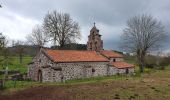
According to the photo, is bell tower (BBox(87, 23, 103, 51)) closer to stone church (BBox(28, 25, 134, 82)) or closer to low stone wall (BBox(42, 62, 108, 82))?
stone church (BBox(28, 25, 134, 82))

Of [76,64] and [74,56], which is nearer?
[76,64]

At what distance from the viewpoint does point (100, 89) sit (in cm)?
2819

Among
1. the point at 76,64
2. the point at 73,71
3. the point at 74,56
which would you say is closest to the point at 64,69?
the point at 73,71

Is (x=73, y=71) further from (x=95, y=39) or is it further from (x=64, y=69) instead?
(x=95, y=39)

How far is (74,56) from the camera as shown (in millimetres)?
45219

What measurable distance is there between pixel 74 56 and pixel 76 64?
209cm

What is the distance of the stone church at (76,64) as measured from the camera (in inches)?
1607

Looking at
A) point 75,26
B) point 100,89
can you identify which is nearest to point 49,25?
point 75,26

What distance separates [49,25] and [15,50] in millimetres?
18107

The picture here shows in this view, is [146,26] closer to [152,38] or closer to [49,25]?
[152,38]

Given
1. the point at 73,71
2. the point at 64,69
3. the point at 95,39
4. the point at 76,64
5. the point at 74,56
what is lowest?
the point at 73,71

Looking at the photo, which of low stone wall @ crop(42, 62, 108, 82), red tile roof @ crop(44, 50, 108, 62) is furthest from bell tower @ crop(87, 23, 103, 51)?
low stone wall @ crop(42, 62, 108, 82)

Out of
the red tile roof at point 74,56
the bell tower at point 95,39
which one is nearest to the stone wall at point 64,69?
the red tile roof at point 74,56

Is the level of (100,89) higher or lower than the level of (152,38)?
lower
